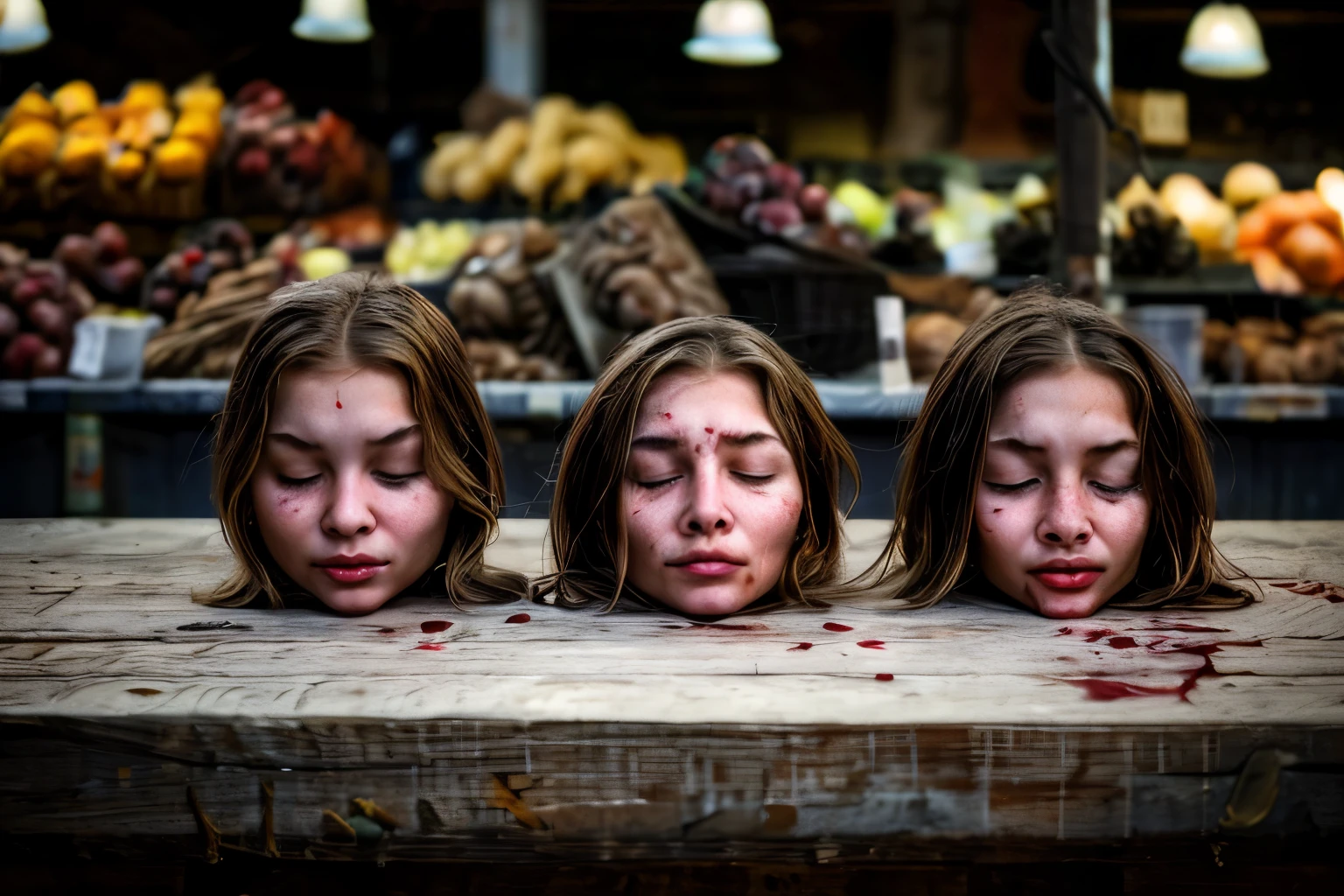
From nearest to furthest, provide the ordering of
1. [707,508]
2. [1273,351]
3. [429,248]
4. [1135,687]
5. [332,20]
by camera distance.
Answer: [1135,687]
[707,508]
[1273,351]
[429,248]
[332,20]

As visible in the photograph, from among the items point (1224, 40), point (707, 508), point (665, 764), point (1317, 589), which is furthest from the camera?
point (1224, 40)

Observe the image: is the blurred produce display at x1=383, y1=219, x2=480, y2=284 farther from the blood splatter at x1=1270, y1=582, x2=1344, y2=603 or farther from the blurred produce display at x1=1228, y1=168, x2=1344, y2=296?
the blood splatter at x1=1270, y1=582, x2=1344, y2=603

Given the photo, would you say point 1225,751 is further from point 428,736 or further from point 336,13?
point 336,13

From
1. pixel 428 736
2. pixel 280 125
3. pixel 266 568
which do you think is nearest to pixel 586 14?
pixel 280 125

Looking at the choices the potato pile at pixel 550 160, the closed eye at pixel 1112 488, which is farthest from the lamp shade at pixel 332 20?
the closed eye at pixel 1112 488

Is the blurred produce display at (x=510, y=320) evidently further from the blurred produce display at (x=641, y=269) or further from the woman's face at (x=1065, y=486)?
the woman's face at (x=1065, y=486)

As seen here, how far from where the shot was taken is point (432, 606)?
81.6 inches

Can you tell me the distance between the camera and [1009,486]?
190 centimetres

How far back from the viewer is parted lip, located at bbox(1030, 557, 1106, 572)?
1.88 meters

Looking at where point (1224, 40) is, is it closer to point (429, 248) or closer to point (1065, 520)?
point (429, 248)

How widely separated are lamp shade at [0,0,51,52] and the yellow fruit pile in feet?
0.65

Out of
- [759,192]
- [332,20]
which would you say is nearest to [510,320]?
[759,192]

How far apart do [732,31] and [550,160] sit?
991mm

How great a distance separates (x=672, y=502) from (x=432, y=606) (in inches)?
19.5
